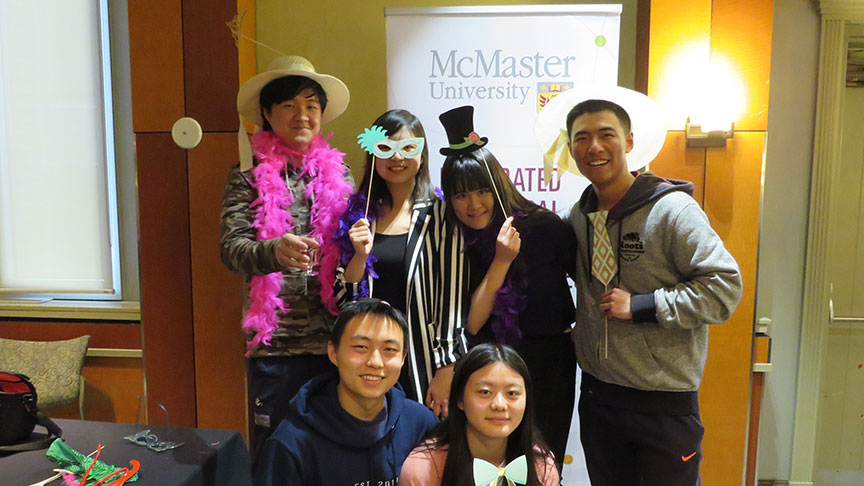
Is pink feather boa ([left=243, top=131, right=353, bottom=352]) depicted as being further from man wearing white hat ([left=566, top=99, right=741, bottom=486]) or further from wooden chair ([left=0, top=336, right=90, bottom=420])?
wooden chair ([left=0, top=336, right=90, bottom=420])

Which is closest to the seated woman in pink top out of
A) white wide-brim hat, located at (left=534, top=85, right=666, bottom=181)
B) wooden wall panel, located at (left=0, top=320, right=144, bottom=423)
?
white wide-brim hat, located at (left=534, top=85, right=666, bottom=181)

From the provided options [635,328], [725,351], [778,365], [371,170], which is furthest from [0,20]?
[778,365]

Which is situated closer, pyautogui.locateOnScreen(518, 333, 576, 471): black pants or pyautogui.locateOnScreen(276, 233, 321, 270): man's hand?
pyautogui.locateOnScreen(276, 233, 321, 270): man's hand

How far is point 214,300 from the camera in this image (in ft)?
8.52

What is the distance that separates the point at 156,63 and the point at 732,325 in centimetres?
284

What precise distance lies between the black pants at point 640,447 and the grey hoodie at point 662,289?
0.10m

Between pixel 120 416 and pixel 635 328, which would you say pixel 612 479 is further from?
pixel 120 416

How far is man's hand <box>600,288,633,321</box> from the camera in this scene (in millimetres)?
1566

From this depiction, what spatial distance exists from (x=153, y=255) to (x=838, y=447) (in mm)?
3736

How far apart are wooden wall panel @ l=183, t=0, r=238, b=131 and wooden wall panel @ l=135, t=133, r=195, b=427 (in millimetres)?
222

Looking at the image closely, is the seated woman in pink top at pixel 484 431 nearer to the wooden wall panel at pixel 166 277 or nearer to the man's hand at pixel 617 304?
the man's hand at pixel 617 304

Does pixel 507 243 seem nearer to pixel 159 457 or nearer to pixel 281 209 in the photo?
pixel 281 209

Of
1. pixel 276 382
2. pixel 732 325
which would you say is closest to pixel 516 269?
pixel 276 382

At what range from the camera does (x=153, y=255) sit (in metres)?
2.61
